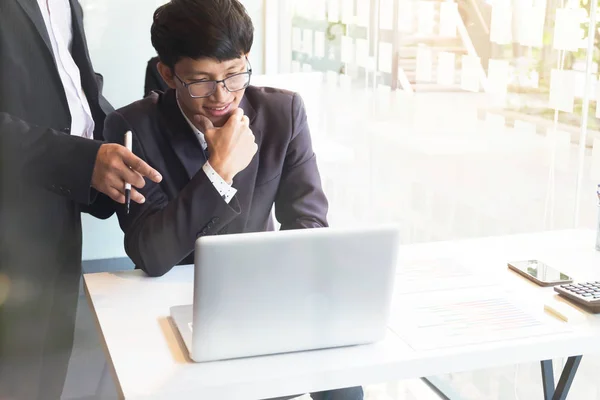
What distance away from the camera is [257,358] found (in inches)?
48.7

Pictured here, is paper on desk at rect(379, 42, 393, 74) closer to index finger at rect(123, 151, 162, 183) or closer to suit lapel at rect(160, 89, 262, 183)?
suit lapel at rect(160, 89, 262, 183)

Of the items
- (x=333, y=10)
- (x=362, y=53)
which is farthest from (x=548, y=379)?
(x=333, y=10)

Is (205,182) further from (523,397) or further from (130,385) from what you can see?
(523,397)

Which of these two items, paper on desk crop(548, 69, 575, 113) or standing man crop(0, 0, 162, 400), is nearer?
standing man crop(0, 0, 162, 400)

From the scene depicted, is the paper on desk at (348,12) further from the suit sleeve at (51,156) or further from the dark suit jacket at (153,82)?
the suit sleeve at (51,156)

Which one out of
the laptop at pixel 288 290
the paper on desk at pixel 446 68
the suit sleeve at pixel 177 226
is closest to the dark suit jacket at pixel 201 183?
the suit sleeve at pixel 177 226

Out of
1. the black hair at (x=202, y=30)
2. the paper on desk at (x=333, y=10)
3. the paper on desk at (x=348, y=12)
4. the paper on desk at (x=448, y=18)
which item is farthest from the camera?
the paper on desk at (x=333, y=10)

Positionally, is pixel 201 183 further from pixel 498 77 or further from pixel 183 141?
pixel 498 77

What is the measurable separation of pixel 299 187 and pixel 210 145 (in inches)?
11.2

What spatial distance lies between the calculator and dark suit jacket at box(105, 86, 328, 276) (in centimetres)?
59

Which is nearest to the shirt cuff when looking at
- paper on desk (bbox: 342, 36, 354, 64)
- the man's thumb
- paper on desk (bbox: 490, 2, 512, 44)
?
the man's thumb

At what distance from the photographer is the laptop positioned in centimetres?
116

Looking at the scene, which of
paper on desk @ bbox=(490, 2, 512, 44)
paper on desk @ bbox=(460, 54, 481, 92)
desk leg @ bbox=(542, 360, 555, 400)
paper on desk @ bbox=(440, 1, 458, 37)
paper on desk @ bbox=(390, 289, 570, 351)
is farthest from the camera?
paper on desk @ bbox=(440, 1, 458, 37)

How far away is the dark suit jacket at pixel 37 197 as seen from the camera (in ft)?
5.46
